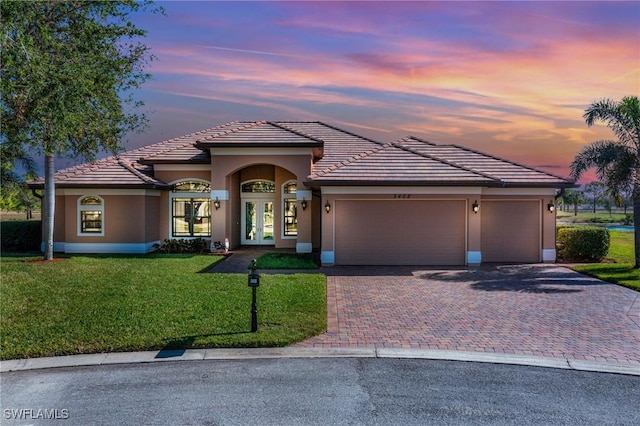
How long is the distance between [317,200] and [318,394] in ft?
45.2

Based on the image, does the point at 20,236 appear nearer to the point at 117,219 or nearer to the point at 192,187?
the point at 117,219

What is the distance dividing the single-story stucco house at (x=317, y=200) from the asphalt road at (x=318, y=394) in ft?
29.7

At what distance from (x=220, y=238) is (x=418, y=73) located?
34.2 feet

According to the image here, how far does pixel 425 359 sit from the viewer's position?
21.2 ft

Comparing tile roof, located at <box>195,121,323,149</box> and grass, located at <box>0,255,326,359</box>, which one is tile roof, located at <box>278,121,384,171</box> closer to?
tile roof, located at <box>195,121,323,149</box>

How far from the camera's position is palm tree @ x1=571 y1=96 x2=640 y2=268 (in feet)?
47.6

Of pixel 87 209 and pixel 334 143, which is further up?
pixel 334 143

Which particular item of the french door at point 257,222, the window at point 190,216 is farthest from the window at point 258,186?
the window at point 190,216

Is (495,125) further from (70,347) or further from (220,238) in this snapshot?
(70,347)

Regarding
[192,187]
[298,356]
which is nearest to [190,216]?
[192,187]

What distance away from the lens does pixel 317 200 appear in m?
18.7

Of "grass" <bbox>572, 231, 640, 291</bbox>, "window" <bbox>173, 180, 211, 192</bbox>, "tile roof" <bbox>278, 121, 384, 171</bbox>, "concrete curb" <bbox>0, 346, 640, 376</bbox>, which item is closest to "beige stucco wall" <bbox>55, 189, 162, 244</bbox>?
"window" <bbox>173, 180, 211, 192</bbox>

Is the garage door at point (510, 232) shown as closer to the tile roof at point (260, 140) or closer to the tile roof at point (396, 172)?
the tile roof at point (396, 172)

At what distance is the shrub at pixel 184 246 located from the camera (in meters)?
18.6
